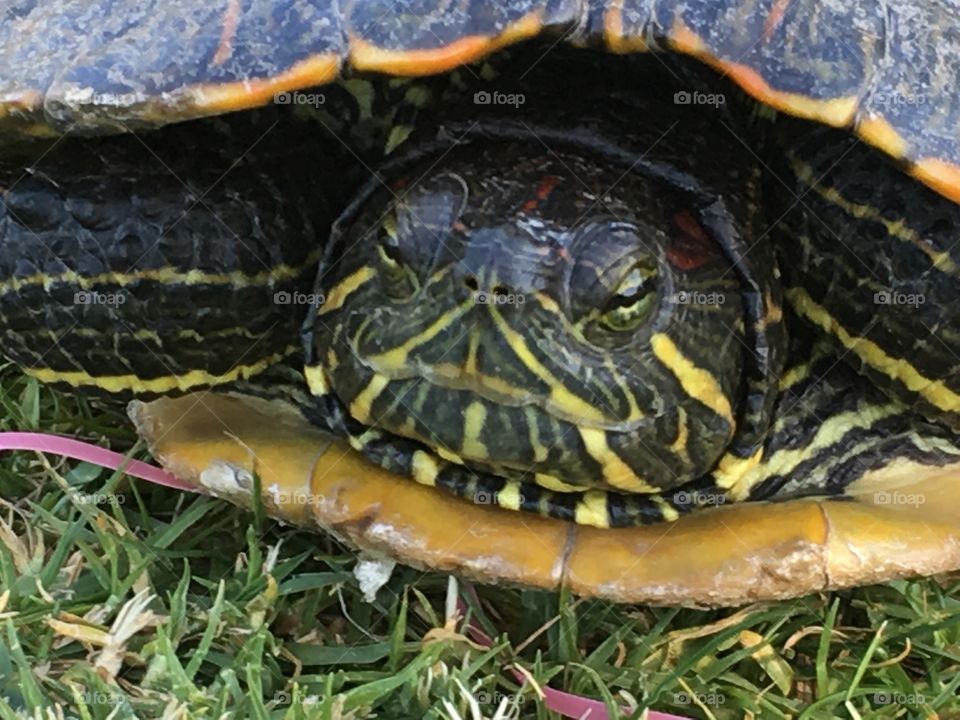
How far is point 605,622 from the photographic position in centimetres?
178

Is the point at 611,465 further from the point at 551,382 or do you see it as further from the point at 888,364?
the point at 888,364

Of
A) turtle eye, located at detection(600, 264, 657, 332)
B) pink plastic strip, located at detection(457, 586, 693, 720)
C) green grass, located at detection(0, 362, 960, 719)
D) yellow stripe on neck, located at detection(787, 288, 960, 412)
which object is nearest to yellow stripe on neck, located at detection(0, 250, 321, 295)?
green grass, located at detection(0, 362, 960, 719)

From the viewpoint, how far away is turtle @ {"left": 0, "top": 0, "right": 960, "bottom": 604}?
4.45 feet

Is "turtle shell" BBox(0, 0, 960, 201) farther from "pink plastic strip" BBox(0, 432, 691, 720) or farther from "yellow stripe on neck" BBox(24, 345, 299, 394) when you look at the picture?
"pink plastic strip" BBox(0, 432, 691, 720)

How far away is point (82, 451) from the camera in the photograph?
1983 mm

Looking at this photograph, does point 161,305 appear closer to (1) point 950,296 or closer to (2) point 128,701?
(2) point 128,701

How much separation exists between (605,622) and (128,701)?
752 mm

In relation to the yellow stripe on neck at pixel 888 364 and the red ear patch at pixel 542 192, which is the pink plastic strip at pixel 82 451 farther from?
the yellow stripe on neck at pixel 888 364

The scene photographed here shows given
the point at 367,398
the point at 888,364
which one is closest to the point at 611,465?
the point at 367,398

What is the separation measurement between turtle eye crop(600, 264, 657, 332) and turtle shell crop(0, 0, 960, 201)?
28 cm

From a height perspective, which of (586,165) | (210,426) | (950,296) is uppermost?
(586,165)

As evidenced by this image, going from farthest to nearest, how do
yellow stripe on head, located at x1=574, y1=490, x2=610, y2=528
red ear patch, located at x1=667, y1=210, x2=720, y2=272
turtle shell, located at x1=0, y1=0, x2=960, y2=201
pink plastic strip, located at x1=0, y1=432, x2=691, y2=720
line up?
pink plastic strip, located at x1=0, y1=432, x2=691, y2=720 → yellow stripe on head, located at x1=574, y1=490, x2=610, y2=528 → red ear patch, located at x1=667, y1=210, x2=720, y2=272 → turtle shell, located at x1=0, y1=0, x2=960, y2=201

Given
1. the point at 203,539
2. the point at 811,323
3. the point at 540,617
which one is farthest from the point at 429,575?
the point at 811,323

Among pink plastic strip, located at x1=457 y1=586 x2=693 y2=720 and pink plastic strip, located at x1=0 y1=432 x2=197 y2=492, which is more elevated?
pink plastic strip, located at x1=0 y1=432 x2=197 y2=492
